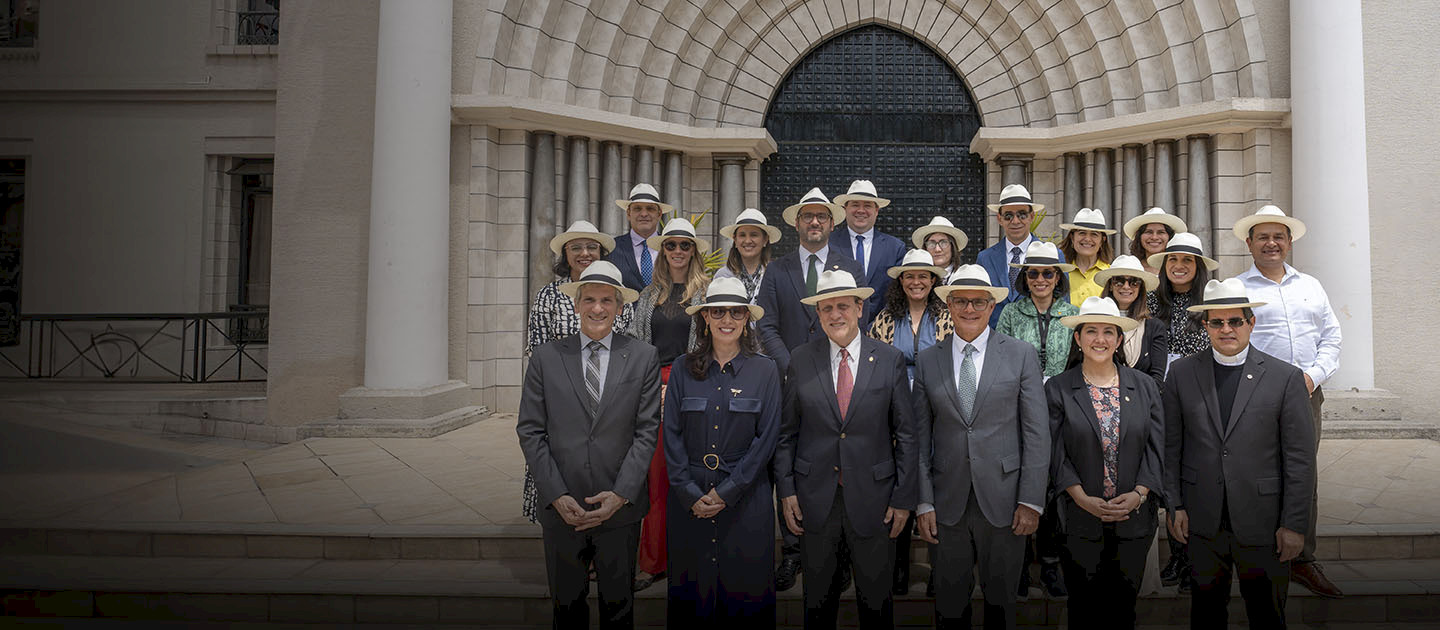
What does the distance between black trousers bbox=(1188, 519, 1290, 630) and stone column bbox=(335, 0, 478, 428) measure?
5806mm

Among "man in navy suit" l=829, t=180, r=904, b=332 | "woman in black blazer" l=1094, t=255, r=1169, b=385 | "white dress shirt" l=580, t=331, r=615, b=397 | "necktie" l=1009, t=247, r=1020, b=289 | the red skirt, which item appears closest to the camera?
"white dress shirt" l=580, t=331, r=615, b=397

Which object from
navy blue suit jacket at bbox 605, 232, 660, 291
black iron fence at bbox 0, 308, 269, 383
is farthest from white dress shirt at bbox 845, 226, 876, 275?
black iron fence at bbox 0, 308, 269, 383

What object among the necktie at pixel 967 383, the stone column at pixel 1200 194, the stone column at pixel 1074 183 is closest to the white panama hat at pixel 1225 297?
the necktie at pixel 967 383

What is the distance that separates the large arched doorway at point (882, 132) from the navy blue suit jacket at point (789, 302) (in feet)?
15.7

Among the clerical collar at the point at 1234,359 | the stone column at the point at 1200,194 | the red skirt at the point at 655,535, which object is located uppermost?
the stone column at the point at 1200,194

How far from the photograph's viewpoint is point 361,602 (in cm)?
Answer: 357

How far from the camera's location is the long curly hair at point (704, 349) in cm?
300

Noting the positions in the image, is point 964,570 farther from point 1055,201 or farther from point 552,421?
point 1055,201

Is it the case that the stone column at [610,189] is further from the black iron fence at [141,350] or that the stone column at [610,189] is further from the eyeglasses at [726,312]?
the black iron fence at [141,350]

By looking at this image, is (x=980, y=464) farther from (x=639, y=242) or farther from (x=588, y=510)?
(x=639, y=242)

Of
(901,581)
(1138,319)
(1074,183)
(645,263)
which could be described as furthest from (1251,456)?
(1074,183)

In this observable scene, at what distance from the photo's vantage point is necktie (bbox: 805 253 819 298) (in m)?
3.94

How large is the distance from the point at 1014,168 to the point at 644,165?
3969mm

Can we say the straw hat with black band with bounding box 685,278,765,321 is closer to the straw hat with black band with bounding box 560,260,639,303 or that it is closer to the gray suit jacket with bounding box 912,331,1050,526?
the straw hat with black band with bounding box 560,260,639,303
